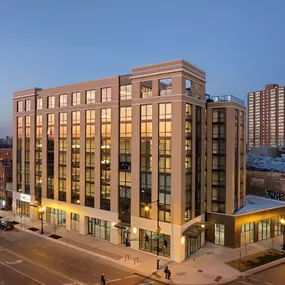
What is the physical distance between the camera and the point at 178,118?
34.7 m

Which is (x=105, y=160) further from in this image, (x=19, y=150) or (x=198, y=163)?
(x=19, y=150)

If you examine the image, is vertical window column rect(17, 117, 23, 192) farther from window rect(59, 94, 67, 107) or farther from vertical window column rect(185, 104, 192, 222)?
vertical window column rect(185, 104, 192, 222)

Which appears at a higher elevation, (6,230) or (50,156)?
(50,156)

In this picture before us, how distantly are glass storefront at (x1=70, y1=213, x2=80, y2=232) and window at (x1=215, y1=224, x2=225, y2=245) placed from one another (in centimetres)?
2114

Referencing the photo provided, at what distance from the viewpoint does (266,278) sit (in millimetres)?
30062

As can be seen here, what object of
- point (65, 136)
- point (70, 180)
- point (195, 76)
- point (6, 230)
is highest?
point (195, 76)

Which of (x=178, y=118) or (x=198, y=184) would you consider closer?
(x=178, y=118)

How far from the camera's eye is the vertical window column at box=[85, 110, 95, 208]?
44.2 metres

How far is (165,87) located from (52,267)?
25.5 metres

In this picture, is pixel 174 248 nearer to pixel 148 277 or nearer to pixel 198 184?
pixel 148 277

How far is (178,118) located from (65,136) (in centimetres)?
2199

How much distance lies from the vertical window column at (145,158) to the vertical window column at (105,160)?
649 cm

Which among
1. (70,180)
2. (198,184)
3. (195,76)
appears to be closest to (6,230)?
(70,180)

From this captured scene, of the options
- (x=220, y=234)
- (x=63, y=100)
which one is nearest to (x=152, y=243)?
(x=220, y=234)
